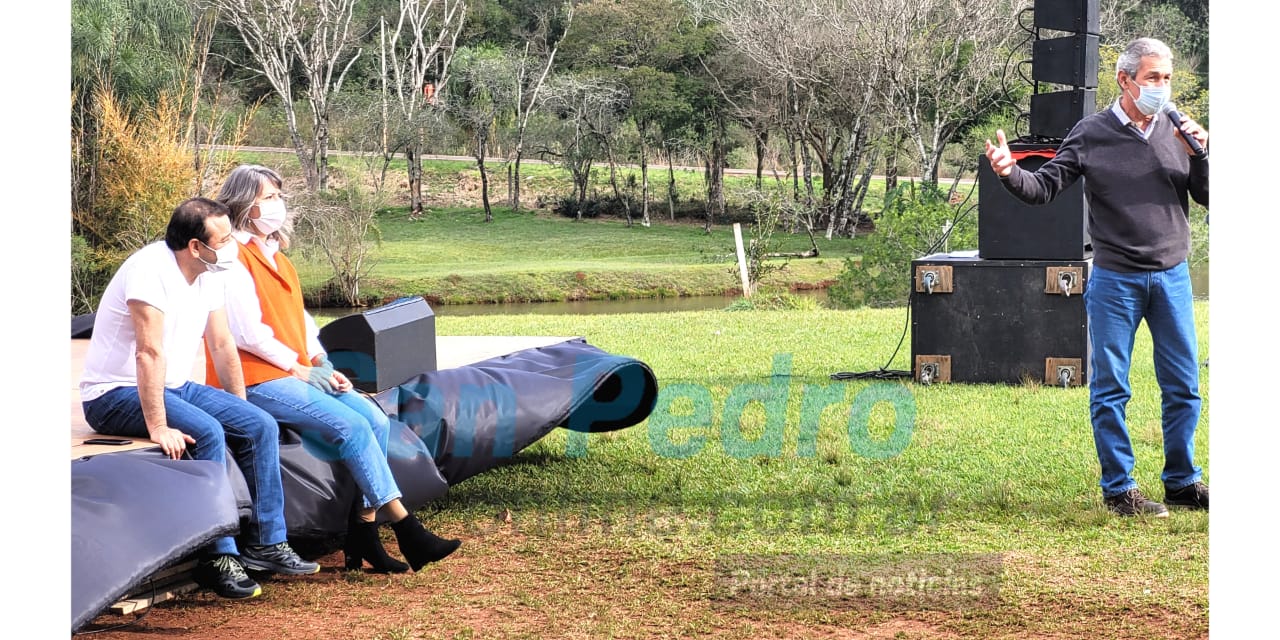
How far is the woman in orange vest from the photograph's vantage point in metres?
4.35

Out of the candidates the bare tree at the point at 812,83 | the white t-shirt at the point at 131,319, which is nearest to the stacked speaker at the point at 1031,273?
the white t-shirt at the point at 131,319

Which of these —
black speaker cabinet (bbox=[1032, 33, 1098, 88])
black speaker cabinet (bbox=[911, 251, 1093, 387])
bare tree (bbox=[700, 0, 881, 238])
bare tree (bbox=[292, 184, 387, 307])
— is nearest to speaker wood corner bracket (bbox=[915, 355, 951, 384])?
black speaker cabinet (bbox=[911, 251, 1093, 387])

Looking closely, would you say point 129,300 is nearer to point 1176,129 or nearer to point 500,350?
point 500,350

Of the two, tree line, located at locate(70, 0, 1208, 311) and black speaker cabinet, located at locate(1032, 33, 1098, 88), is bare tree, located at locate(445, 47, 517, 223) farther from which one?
black speaker cabinet, located at locate(1032, 33, 1098, 88)

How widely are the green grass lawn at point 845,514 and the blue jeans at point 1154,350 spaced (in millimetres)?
296

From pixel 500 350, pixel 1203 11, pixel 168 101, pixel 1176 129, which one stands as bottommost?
pixel 500 350

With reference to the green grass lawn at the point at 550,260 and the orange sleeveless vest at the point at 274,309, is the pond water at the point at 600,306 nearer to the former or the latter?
the green grass lawn at the point at 550,260

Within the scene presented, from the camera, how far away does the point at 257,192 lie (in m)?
4.56

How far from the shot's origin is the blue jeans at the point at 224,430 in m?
3.95

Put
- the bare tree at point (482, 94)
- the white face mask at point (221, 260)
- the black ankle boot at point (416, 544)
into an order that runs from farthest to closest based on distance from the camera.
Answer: the bare tree at point (482, 94), the black ankle boot at point (416, 544), the white face mask at point (221, 260)

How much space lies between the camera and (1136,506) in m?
4.80

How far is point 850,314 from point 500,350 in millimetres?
7132

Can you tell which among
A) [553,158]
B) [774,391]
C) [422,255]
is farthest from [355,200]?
[774,391]

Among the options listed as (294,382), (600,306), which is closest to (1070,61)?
(294,382)
